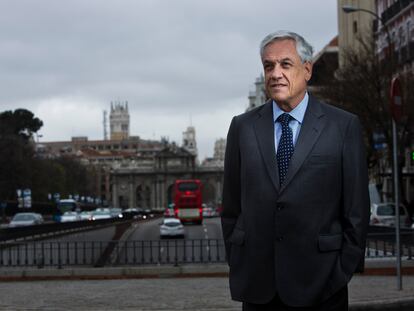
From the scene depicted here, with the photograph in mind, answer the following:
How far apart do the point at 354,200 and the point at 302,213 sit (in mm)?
294

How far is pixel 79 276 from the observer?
65.2 feet

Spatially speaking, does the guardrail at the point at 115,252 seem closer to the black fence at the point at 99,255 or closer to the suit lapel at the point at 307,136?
the black fence at the point at 99,255

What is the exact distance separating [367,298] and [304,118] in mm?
9028

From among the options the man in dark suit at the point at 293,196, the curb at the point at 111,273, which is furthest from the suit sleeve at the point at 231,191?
the curb at the point at 111,273

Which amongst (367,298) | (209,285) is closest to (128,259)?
(209,285)

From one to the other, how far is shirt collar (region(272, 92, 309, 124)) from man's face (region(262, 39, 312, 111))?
0.03 metres

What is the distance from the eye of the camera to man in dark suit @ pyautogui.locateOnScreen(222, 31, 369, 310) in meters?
4.84

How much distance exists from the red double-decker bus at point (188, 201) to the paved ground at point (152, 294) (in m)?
55.5

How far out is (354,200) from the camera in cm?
493

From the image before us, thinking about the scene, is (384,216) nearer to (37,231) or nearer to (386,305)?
(37,231)

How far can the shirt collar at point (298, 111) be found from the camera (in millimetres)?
5078

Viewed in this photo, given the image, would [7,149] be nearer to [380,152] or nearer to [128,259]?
[380,152]

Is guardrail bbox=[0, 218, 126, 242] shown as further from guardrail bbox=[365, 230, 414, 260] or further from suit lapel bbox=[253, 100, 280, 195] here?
suit lapel bbox=[253, 100, 280, 195]

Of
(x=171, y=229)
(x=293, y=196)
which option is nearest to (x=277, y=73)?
(x=293, y=196)
